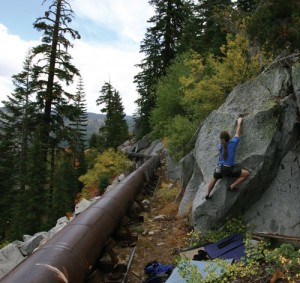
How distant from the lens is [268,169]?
28.5 feet

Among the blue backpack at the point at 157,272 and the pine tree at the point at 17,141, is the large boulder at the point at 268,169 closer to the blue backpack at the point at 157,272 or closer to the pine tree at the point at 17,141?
the blue backpack at the point at 157,272

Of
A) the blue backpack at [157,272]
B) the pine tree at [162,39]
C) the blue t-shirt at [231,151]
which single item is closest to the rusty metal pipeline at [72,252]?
the blue backpack at [157,272]

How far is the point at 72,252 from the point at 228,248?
379 cm

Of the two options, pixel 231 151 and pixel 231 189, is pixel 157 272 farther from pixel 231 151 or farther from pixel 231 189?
pixel 231 151

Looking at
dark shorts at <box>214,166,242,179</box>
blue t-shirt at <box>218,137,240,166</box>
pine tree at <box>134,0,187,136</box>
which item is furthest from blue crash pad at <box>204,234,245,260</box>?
pine tree at <box>134,0,187,136</box>

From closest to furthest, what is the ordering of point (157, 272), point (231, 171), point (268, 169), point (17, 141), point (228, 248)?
point (228, 248) → point (157, 272) → point (231, 171) → point (268, 169) → point (17, 141)

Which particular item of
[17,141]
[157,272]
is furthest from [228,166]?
[17,141]

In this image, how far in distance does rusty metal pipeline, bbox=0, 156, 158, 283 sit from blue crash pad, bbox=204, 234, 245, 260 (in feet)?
7.83

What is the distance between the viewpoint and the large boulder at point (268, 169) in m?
8.53

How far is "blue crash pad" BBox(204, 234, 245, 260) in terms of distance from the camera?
712 centimetres

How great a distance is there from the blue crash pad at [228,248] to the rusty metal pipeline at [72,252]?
2.39 metres

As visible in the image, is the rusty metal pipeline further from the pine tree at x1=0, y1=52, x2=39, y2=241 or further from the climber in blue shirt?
the pine tree at x1=0, y1=52, x2=39, y2=241

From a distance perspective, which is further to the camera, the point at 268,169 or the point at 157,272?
the point at 268,169

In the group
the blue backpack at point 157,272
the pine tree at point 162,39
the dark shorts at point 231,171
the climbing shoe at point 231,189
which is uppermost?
the pine tree at point 162,39
